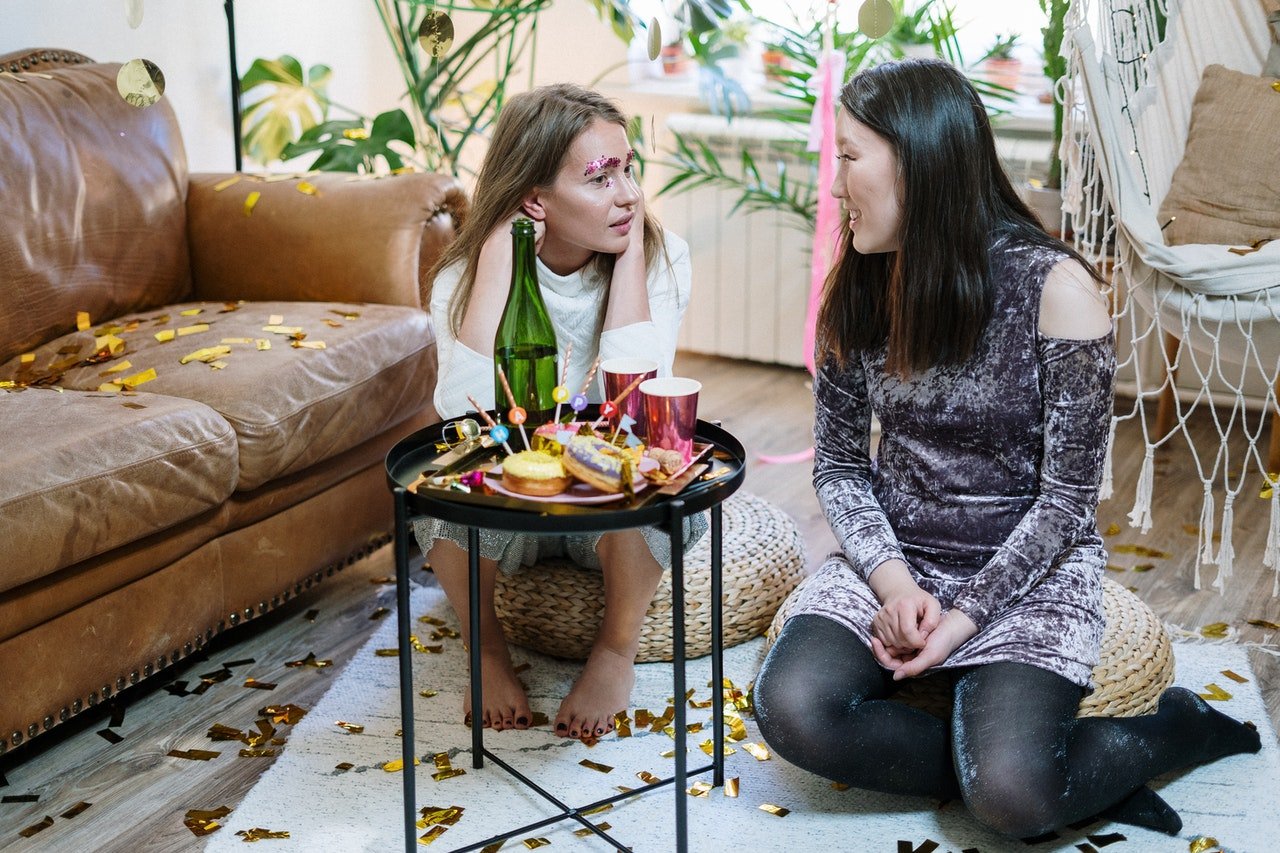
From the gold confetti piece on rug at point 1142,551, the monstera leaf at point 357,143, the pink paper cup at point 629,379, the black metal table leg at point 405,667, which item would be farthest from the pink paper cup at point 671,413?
the monstera leaf at point 357,143

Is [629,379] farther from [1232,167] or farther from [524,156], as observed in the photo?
[1232,167]

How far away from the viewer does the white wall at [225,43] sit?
291 cm

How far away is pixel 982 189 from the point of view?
5.04ft

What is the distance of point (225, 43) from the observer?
338 centimetres

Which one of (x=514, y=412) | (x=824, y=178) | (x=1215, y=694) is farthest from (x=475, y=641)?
(x=824, y=178)

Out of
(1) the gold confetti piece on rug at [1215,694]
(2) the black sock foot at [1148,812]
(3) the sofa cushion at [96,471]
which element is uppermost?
(3) the sofa cushion at [96,471]

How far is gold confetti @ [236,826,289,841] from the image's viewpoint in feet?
5.24

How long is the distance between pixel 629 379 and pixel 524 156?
435 mm

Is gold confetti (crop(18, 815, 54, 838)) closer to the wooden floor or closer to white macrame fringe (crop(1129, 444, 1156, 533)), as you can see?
the wooden floor

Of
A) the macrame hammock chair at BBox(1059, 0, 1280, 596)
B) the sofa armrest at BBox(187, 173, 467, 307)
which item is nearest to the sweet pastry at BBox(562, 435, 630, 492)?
the macrame hammock chair at BBox(1059, 0, 1280, 596)

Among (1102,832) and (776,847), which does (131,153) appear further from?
(1102,832)

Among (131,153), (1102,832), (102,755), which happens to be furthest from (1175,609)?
(131,153)

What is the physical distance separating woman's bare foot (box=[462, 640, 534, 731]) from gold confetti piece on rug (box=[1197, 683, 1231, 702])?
0.97 meters

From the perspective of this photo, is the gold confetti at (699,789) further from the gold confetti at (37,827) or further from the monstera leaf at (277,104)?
the monstera leaf at (277,104)
